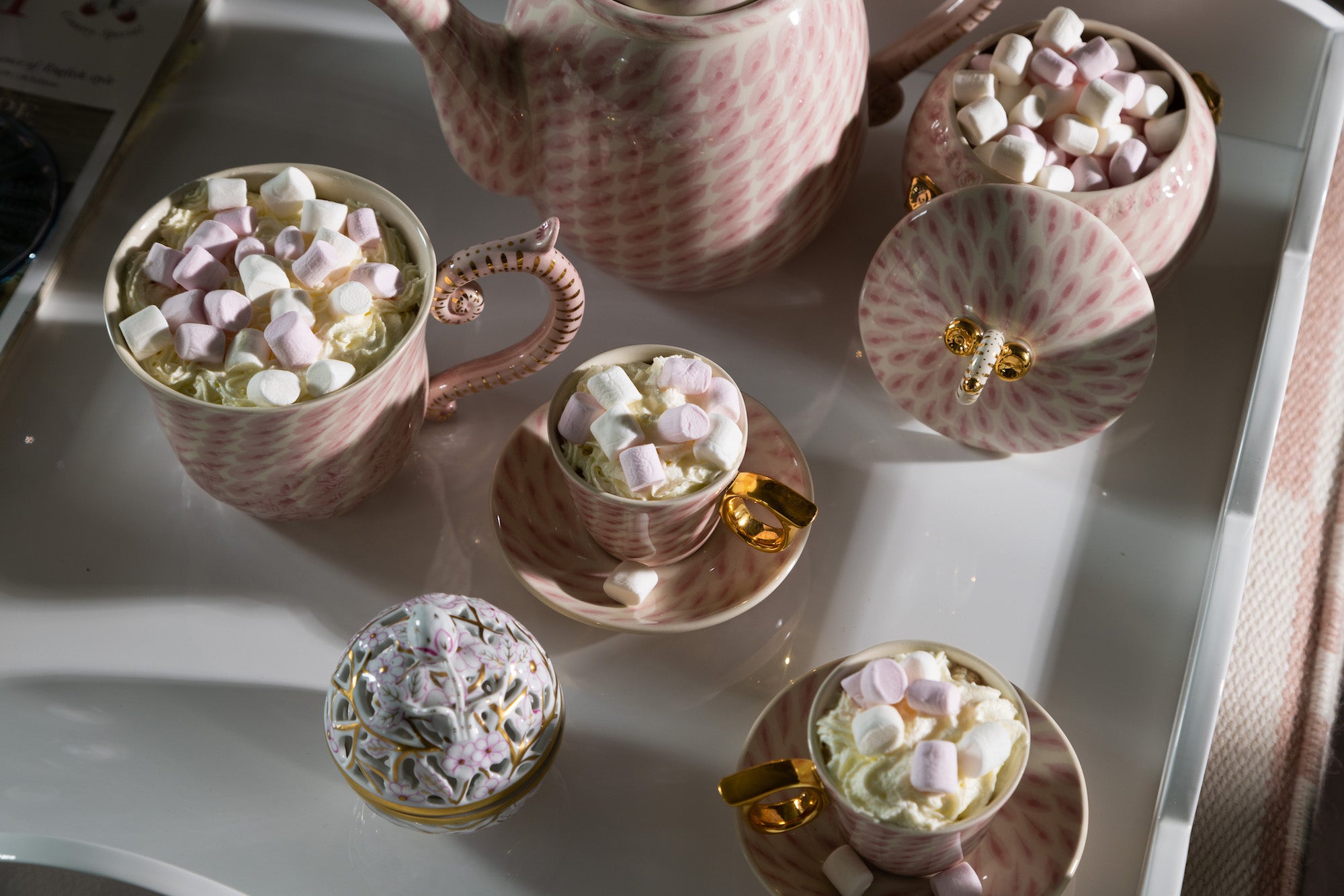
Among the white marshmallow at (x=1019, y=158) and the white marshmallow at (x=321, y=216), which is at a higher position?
the white marshmallow at (x=1019, y=158)

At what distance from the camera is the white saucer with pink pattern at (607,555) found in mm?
627

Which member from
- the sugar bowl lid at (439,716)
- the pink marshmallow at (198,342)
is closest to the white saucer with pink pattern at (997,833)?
the sugar bowl lid at (439,716)

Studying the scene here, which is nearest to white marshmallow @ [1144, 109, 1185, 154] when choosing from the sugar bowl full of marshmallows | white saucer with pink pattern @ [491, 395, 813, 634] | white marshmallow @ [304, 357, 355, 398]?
the sugar bowl full of marshmallows

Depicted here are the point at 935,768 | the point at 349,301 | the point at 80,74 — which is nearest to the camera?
the point at 935,768

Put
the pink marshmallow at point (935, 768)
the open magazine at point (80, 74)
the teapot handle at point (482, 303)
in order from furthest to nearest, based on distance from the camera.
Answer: the open magazine at point (80, 74), the teapot handle at point (482, 303), the pink marshmallow at point (935, 768)

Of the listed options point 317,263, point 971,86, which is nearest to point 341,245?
point 317,263

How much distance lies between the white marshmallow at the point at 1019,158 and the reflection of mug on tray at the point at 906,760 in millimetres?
281

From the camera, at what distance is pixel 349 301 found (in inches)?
23.1

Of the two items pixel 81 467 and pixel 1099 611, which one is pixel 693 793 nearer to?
pixel 1099 611

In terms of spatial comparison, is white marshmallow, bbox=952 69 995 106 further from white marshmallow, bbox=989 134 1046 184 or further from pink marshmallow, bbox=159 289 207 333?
pink marshmallow, bbox=159 289 207 333

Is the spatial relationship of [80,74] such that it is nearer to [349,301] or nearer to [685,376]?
[349,301]

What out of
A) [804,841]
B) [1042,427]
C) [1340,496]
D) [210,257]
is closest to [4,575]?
[210,257]

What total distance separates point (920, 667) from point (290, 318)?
0.36 m

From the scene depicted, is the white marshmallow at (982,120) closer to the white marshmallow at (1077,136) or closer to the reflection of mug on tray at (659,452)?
the white marshmallow at (1077,136)
